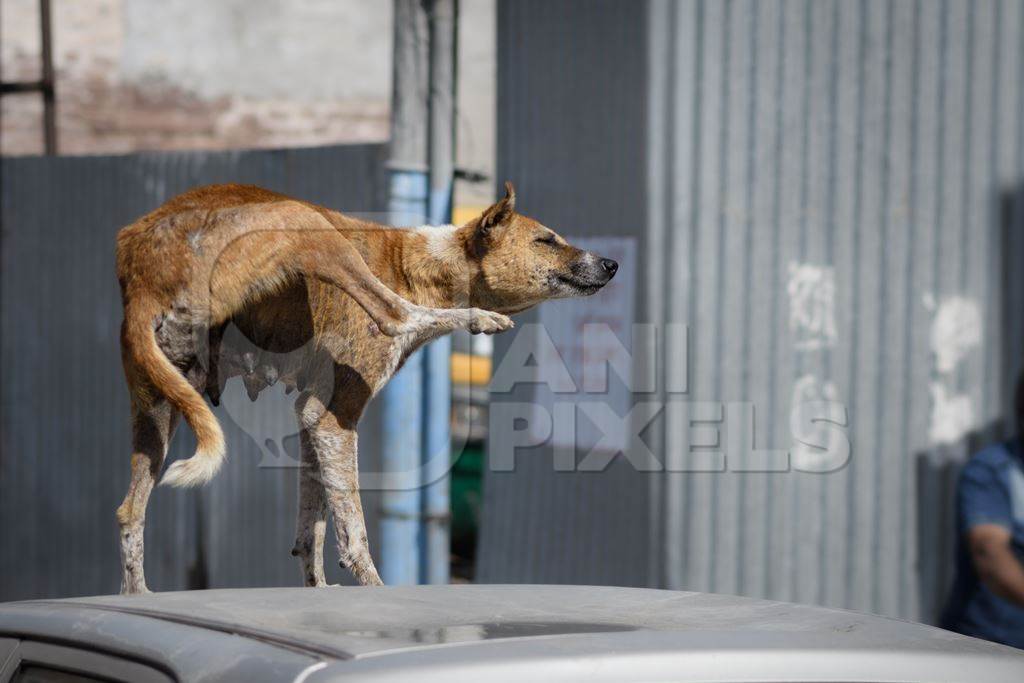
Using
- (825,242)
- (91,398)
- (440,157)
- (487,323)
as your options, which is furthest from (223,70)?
(487,323)

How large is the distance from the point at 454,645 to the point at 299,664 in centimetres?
22

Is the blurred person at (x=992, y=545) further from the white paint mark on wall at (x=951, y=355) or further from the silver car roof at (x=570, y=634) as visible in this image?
the silver car roof at (x=570, y=634)

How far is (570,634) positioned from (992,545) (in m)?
3.14

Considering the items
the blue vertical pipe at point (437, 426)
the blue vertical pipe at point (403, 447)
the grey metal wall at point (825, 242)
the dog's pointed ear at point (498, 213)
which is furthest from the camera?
the grey metal wall at point (825, 242)

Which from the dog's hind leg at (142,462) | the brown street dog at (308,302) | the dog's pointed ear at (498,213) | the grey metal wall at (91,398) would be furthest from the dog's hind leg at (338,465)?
the grey metal wall at (91,398)

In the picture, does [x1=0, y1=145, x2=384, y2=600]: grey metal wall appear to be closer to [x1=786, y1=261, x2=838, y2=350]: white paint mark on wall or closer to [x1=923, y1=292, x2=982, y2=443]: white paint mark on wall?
[x1=786, y1=261, x2=838, y2=350]: white paint mark on wall

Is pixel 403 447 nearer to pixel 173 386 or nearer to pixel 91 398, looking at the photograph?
pixel 173 386

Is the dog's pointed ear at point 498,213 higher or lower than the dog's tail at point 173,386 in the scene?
higher

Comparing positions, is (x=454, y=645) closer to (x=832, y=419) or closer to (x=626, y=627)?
(x=626, y=627)

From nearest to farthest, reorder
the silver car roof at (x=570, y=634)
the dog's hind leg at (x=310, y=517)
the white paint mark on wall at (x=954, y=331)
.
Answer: the silver car roof at (x=570, y=634)
the dog's hind leg at (x=310, y=517)
the white paint mark on wall at (x=954, y=331)

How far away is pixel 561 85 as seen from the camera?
5504mm

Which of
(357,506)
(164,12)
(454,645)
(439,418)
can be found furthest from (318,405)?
(164,12)

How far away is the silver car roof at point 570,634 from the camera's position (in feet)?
5.96

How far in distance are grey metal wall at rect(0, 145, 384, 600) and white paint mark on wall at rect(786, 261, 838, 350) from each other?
82.0 inches
